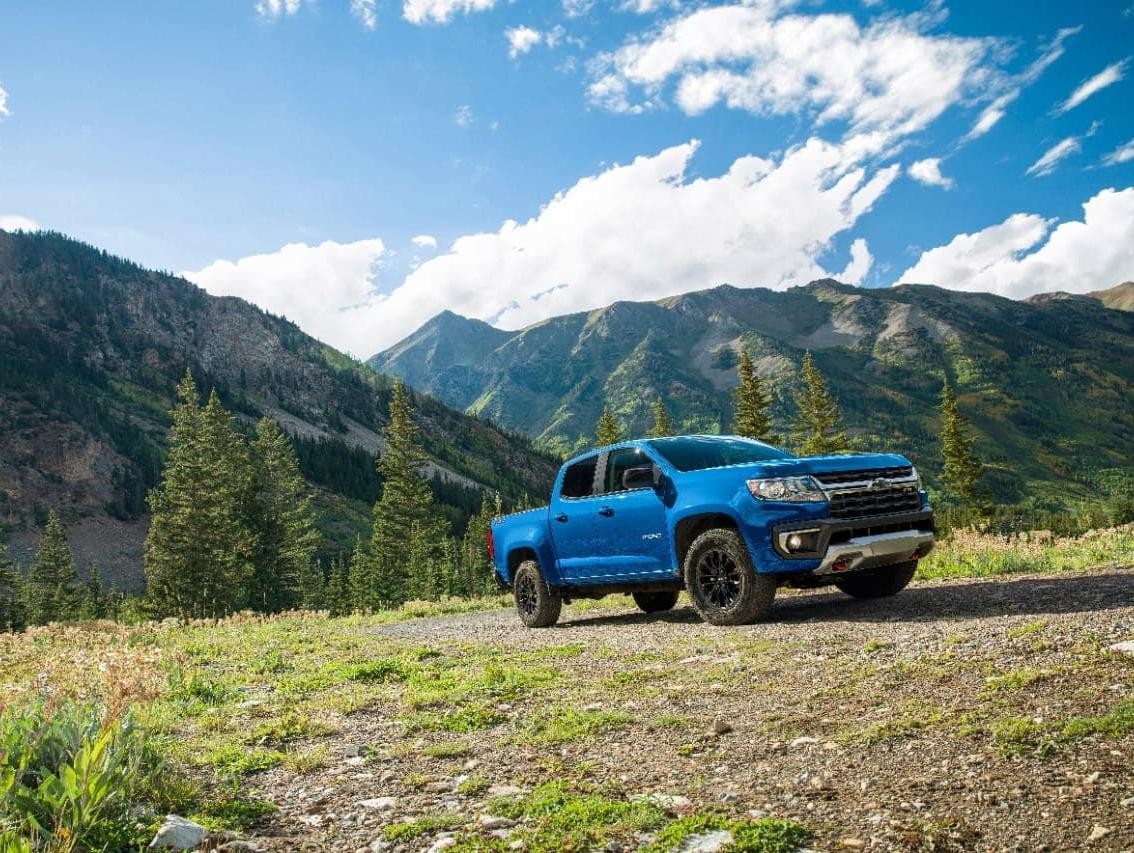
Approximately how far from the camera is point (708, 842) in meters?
3.44

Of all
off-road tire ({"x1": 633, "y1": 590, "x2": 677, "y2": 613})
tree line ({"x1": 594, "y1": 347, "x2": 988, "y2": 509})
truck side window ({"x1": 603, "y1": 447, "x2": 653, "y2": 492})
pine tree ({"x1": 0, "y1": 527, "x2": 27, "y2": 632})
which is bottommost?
pine tree ({"x1": 0, "y1": 527, "x2": 27, "y2": 632})

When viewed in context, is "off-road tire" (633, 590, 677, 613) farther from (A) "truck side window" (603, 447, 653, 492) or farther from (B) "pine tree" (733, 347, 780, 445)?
(B) "pine tree" (733, 347, 780, 445)

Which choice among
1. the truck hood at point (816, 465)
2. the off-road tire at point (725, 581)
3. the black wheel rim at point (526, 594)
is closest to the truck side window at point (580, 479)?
the black wheel rim at point (526, 594)

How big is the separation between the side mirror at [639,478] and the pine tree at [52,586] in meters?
79.1

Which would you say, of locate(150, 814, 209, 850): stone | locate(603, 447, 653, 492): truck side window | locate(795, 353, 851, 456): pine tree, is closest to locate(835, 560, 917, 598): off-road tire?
locate(603, 447, 653, 492): truck side window

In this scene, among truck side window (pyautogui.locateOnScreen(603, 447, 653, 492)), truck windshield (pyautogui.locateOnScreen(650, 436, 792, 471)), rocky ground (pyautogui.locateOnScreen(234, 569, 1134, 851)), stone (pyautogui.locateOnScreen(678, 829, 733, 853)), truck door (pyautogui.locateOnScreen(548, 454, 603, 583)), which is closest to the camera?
stone (pyautogui.locateOnScreen(678, 829, 733, 853))

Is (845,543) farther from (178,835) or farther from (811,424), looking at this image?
(811,424)

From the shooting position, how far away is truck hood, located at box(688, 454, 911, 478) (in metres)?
9.16

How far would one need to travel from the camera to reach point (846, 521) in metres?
8.95

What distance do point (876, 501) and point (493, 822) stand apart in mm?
7039

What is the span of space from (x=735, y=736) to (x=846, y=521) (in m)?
4.50

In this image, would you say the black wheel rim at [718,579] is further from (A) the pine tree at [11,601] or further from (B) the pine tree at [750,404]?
(A) the pine tree at [11,601]

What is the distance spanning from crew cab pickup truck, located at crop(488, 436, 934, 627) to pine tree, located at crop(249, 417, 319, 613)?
50553mm

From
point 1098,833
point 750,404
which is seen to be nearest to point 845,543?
point 1098,833
